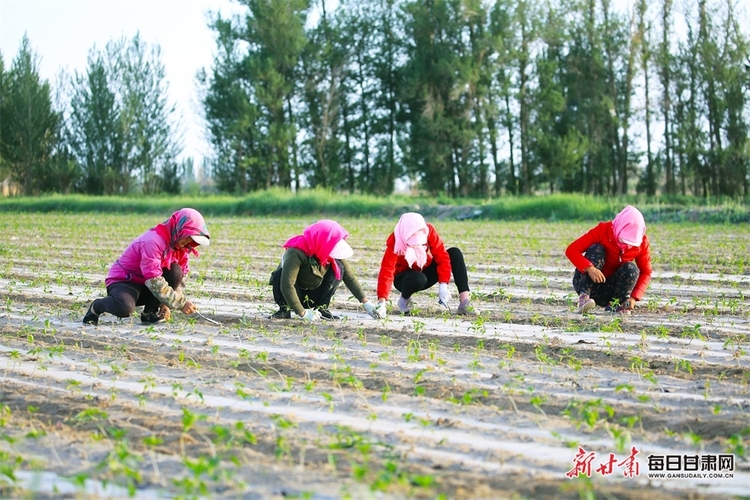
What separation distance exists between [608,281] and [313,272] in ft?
9.32

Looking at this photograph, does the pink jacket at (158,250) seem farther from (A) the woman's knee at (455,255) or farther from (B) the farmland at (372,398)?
(A) the woman's knee at (455,255)

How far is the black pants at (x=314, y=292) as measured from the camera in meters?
7.52

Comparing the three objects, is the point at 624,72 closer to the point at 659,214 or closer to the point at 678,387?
the point at 659,214

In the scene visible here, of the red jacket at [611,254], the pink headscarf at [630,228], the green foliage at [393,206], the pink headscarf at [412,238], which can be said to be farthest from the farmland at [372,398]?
the green foliage at [393,206]

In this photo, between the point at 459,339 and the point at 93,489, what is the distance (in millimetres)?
3664

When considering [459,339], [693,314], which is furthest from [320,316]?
[693,314]

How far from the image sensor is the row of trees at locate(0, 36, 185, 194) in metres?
41.2

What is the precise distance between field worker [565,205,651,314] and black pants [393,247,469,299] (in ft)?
3.30

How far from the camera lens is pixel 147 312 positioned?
298 inches

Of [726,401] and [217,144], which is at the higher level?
[217,144]

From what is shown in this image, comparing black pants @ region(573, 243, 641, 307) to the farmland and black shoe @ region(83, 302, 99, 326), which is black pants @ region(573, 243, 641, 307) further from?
black shoe @ region(83, 302, 99, 326)

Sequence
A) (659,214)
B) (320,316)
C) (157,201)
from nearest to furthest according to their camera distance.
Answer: (320,316), (659,214), (157,201)

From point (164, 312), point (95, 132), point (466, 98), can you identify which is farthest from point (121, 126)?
point (164, 312)

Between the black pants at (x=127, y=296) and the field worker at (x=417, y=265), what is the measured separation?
1.85m
